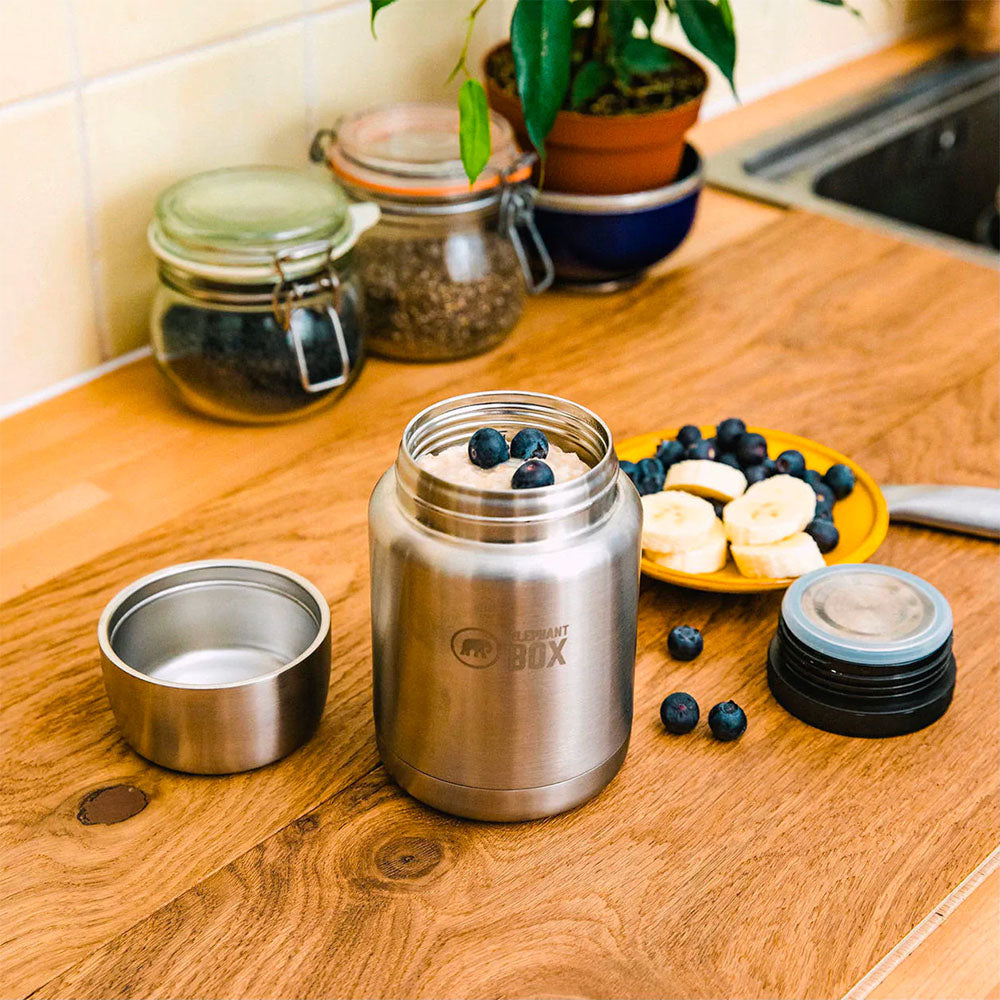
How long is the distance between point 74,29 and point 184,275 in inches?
8.7

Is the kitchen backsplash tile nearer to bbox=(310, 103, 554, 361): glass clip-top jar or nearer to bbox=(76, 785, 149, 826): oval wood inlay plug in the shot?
bbox=(310, 103, 554, 361): glass clip-top jar

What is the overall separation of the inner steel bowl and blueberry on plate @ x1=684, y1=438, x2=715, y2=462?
35 centimetres

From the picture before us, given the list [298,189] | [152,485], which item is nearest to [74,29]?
[298,189]

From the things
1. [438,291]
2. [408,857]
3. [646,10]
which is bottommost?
[408,857]

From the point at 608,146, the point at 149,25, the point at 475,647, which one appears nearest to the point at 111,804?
the point at 475,647

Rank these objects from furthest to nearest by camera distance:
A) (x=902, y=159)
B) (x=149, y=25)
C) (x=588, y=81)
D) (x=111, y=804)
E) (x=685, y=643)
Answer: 1. (x=902, y=159)
2. (x=588, y=81)
3. (x=149, y=25)
4. (x=685, y=643)
5. (x=111, y=804)

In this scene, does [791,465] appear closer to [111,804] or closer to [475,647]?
[475,647]

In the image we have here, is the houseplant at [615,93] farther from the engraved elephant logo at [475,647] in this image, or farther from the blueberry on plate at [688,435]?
the engraved elephant logo at [475,647]

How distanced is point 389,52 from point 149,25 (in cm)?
29

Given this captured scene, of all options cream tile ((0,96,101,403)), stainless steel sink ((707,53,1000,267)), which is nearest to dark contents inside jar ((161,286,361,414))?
cream tile ((0,96,101,403))

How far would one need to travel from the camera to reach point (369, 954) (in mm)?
719

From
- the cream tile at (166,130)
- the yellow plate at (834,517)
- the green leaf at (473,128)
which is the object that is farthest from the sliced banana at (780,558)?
the cream tile at (166,130)

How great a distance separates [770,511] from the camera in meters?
0.98

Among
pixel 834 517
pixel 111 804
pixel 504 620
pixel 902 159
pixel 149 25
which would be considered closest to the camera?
pixel 504 620
